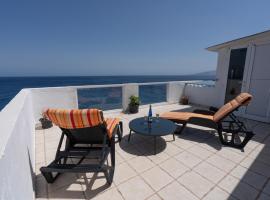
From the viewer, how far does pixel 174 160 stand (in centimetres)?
263

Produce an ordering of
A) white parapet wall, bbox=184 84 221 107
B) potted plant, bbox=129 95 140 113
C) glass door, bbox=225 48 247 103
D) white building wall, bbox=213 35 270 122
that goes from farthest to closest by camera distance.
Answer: white parapet wall, bbox=184 84 221 107 → potted plant, bbox=129 95 140 113 → glass door, bbox=225 48 247 103 → white building wall, bbox=213 35 270 122

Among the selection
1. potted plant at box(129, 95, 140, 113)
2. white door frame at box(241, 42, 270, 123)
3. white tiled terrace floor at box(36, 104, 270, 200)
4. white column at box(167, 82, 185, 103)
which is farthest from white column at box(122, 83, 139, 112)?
white door frame at box(241, 42, 270, 123)

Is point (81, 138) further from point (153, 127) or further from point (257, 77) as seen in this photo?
point (257, 77)

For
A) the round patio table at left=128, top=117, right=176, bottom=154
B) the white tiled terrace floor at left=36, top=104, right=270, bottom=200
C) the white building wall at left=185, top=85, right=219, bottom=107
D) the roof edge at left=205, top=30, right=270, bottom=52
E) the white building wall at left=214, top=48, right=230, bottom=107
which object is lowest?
the white tiled terrace floor at left=36, top=104, right=270, bottom=200

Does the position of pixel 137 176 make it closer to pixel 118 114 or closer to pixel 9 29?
pixel 118 114

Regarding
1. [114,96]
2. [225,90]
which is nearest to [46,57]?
[114,96]

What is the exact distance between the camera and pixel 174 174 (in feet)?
7.39

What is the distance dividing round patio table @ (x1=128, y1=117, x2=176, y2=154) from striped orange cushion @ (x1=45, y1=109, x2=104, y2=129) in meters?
1.23

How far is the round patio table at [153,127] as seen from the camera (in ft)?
9.41

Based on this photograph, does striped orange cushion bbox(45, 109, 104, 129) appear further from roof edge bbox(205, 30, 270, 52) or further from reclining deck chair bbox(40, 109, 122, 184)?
roof edge bbox(205, 30, 270, 52)

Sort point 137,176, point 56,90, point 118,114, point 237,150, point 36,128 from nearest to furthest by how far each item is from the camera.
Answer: point 137,176 < point 237,150 < point 36,128 < point 56,90 < point 118,114

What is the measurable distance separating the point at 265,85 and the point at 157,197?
5213mm

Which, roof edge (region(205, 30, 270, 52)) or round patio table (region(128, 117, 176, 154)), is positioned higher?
roof edge (region(205, 30, 270, 52))

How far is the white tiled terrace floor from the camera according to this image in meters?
1.90
